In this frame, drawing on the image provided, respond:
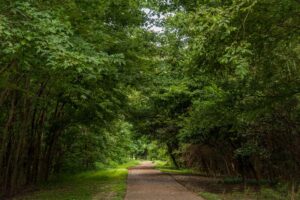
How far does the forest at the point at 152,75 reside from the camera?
329 inches

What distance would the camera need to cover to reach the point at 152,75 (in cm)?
1662

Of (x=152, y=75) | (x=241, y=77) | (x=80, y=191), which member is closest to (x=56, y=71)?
(x=241, y=77)

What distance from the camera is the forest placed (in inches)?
329

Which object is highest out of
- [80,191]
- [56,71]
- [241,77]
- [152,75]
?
[152,75]

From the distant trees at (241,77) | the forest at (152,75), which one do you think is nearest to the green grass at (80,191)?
the forest at (152,75)

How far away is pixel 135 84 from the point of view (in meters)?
14.9

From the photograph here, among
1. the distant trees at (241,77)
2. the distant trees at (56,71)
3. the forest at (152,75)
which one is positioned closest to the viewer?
the distant trees at (56,71)

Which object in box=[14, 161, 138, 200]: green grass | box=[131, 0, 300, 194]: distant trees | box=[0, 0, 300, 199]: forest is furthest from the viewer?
box=[14, 161, 138, 200]: green grass

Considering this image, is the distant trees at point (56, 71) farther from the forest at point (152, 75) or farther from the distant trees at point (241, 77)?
the distant trees at point (241, 77)

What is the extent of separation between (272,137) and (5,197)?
1184cm

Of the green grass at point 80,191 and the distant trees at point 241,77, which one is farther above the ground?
the distant trees at point 241,77

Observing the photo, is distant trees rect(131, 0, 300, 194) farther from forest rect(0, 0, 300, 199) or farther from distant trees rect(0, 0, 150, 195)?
distant trees rect(0, 0, 150, 195)

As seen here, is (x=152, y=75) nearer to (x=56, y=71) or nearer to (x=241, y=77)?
(x=56, y=71)

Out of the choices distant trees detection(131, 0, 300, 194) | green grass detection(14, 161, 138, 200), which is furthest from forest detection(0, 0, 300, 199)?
green grass detection(14, 161, 138, 200)
